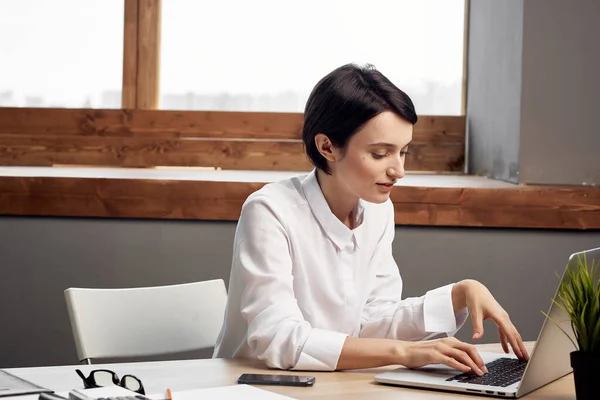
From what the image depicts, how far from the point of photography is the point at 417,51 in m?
3.73

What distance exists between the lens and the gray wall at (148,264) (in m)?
2.86

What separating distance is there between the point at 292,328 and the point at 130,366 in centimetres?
31

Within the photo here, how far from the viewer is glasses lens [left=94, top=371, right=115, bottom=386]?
133cm

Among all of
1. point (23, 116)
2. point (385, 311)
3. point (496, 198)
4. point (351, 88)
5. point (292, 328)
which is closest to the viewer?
point (292, 328)

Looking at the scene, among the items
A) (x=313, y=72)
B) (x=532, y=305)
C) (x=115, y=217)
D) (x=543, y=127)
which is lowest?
(x=532, y=305)

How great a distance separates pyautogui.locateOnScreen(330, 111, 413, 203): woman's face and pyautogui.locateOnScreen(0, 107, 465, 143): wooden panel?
1.87 metres

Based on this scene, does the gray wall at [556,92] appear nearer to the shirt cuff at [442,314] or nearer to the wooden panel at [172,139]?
the wooden panel at [172,139]

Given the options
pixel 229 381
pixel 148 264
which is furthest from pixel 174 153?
pixel 229 381

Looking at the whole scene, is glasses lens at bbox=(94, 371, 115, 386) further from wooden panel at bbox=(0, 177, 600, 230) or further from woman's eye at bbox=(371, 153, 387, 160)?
wooden panel at bbox=(0, 177, 600, 230)

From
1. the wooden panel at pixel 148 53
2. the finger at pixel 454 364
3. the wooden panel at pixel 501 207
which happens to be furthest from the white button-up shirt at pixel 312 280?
the wooden panel at pixel 148 53

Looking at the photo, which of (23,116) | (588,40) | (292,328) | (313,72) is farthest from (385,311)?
(23,116)

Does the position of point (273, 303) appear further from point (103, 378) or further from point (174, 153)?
point (174, 153)

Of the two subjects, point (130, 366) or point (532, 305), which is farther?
point (532, 305)

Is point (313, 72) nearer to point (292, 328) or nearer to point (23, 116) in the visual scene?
point (23, 116)
